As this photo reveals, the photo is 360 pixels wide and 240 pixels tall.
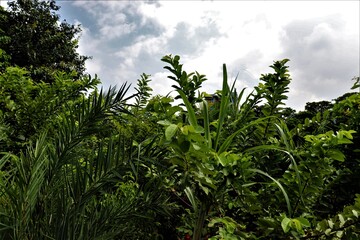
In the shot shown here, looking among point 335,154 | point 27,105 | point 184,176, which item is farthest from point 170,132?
point 27,105

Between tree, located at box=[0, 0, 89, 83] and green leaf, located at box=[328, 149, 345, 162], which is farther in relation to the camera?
tree, located at box=[0, 0, 89, 83]

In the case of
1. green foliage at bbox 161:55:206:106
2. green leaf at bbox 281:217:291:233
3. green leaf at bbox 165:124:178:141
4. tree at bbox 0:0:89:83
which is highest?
tree at bbox 0:0:89:83

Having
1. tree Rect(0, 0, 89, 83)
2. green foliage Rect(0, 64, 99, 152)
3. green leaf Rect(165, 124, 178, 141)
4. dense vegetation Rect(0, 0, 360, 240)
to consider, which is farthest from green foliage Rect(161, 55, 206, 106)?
tree Rect(0, 0, 89, 83)

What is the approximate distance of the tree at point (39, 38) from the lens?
14.4 metres

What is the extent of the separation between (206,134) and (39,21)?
16888mm

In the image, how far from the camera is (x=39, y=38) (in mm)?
15523

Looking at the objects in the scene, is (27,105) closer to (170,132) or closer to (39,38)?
(170,132)

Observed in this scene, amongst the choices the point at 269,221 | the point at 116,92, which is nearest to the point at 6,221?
the point at 116,92

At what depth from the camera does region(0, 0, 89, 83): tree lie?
14391 mm

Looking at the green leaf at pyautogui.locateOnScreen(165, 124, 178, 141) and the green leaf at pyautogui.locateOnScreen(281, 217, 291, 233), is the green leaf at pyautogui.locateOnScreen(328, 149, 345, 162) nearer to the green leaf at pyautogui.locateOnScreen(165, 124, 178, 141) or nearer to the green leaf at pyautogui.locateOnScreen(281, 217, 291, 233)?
the green leaf at pyautogui.locateOnScreen(281, 217, 291, 233)

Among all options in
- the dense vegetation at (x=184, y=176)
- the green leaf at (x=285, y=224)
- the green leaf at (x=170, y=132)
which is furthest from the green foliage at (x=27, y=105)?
the green leaf at (x=285, y=224)

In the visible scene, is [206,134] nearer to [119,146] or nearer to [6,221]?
[119,146]

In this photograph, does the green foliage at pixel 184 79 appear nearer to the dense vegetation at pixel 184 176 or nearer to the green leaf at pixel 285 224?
the dense vegetation at pixel 184 176

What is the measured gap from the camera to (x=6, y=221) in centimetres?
126
